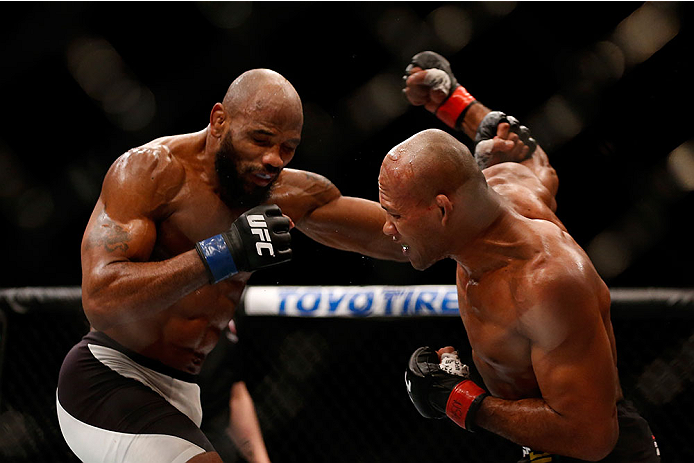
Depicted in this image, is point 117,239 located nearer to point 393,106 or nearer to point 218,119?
point 218,119

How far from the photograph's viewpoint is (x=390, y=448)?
307cm

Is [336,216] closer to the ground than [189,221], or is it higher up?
closer to the ground

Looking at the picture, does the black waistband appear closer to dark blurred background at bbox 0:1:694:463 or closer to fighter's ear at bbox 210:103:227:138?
fighter's ear at bbox 210:103:227:138

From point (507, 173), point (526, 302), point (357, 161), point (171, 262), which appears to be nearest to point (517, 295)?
point (526, 302)

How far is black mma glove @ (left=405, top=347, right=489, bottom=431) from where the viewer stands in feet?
4.94

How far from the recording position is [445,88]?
7.41 feet

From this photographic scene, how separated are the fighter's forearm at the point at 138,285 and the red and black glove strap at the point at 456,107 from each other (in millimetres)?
1089

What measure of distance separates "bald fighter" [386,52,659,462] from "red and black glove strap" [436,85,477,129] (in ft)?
2.25

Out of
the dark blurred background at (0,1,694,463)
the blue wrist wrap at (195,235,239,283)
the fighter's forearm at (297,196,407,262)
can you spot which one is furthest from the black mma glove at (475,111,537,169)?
the blue wrist wrap at (195,235,239,283)

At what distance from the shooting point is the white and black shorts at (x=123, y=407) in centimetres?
163

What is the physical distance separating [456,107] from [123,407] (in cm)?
142

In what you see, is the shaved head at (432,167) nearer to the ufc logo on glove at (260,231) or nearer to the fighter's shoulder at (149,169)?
the ufc logo on glove at (260,231)

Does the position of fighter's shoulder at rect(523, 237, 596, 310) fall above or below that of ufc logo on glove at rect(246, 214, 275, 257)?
below

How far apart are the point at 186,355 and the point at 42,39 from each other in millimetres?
923
